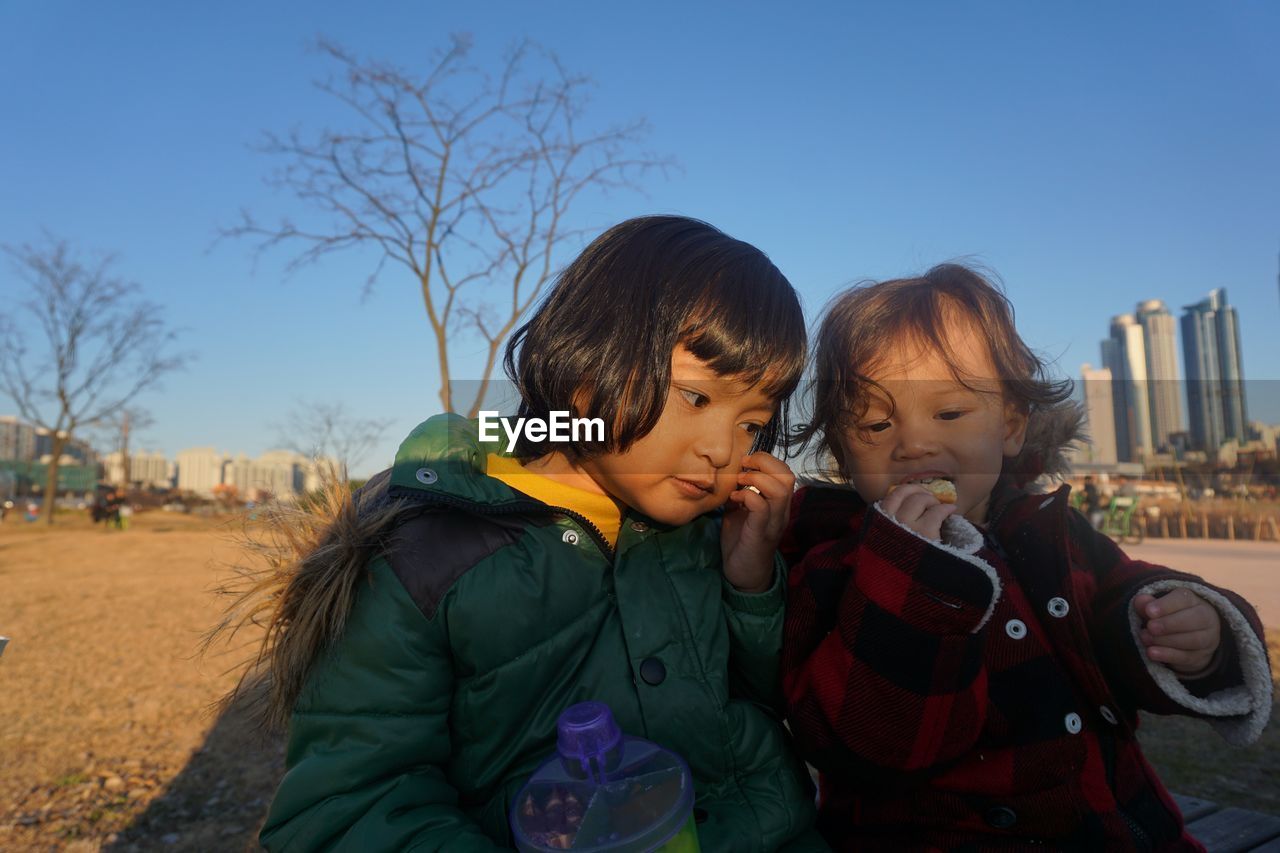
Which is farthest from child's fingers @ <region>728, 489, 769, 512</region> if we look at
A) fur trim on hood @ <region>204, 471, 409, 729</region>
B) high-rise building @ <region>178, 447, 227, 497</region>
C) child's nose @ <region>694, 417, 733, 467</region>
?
high-rise building @ <region>178, 447, 227, 497</region>

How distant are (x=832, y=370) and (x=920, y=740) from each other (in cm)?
81

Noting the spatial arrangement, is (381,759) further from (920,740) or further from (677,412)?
(920,740)

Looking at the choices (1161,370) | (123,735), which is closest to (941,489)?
(123,735)

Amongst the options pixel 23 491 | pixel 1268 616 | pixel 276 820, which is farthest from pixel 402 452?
pixel 23 491

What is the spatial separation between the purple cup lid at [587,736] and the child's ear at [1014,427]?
1.18 m

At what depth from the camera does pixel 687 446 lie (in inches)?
56.3

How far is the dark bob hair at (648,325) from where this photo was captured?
1.45 metres

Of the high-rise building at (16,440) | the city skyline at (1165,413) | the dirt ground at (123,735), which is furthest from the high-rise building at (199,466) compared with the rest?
the city skyline at (1165,413)

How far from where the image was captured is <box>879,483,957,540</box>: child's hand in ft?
4.58

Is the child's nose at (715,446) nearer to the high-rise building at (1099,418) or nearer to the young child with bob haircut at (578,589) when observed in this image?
the young child with bob haircut at (578,589)

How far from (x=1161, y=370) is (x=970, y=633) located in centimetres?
1155

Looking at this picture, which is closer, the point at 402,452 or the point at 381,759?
the point at 381,759

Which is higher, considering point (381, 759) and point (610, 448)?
point (610, 448)

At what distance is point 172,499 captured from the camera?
33.3 meters
